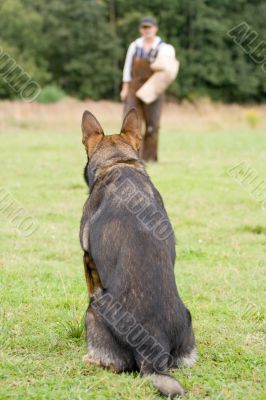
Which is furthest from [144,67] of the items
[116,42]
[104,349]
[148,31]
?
[116,42]

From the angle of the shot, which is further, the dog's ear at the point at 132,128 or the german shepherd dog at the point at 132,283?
the dog's ear at the point at 132,128

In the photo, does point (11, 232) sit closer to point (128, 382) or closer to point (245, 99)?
point (128, 382)

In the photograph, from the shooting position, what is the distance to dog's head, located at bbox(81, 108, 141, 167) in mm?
4957

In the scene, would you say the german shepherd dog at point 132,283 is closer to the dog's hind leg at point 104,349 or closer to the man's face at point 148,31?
the dog's hind leg at point 104,349

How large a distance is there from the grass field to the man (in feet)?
3.81

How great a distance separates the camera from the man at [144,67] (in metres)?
13.5

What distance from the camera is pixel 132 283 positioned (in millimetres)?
4113

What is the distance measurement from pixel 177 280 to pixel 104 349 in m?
2.59

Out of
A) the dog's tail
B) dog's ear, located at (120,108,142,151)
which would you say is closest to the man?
dog's ear, located at (120,108,142,151)

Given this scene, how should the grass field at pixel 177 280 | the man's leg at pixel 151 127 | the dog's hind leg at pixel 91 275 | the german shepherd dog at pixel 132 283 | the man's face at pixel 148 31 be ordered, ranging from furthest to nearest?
the man's leg at pixel 151 127, the man's face at pixel 148 31, the dog's hind leg at pixel 91 275, the grass field at pixel 177 280, the german shepherd dog at pixel 132 283

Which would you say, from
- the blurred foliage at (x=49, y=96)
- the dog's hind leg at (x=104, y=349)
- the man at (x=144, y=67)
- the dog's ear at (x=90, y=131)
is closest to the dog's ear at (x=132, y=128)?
the dog's ear at (x=90, y=131)

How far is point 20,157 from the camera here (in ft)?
53.4

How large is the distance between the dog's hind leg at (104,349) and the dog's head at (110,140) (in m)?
1.18

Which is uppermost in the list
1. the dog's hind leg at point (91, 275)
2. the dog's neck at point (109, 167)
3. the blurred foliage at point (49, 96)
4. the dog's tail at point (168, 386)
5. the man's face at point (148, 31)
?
the dog's neck at point (109, 167)
